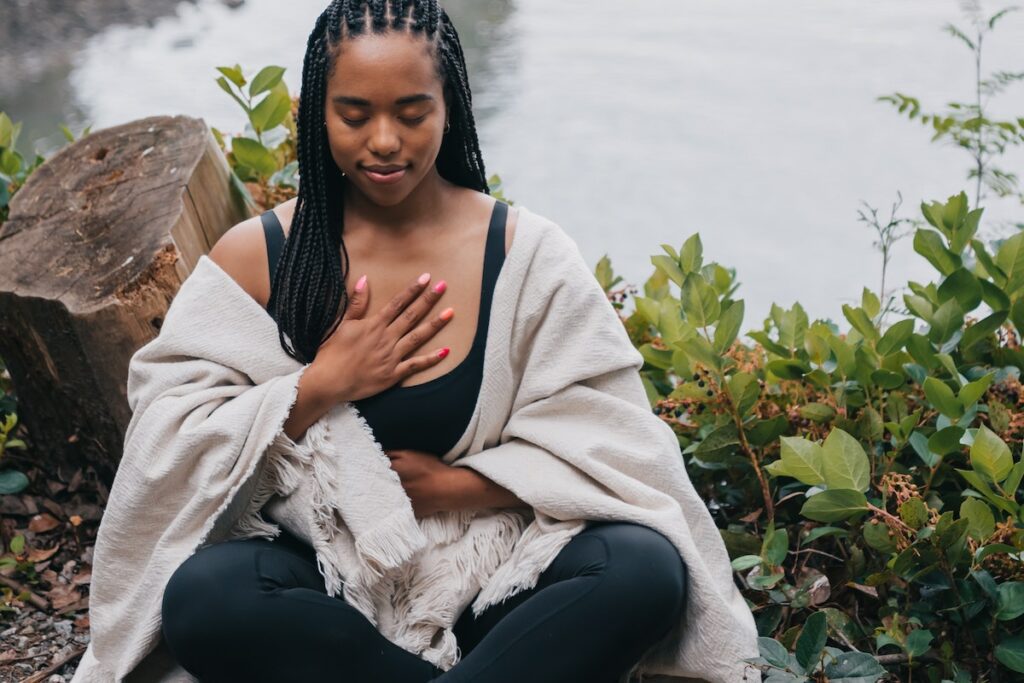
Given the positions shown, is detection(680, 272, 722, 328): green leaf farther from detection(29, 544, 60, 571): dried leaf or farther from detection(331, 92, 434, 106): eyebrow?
detection(29, 544, 60, 571): dried leaf

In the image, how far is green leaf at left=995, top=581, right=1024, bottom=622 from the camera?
5.79 ft

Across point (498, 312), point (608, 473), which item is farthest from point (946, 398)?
point (498, 312)

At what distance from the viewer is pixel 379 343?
1748mm

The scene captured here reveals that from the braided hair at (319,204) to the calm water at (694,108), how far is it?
1.73 metres

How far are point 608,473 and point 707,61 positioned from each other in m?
3.24

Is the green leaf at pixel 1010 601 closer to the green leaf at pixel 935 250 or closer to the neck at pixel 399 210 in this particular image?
the green leaf at pixel 935 250

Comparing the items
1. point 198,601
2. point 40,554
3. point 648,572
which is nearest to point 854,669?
point 648,572

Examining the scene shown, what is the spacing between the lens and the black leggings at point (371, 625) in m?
1.57

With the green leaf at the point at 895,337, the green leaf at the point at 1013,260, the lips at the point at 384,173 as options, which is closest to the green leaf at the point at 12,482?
the lips at the point at 384,173

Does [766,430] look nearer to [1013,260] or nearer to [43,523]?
[1013,260]

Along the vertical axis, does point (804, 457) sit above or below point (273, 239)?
below

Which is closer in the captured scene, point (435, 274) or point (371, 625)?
point (371, 625)

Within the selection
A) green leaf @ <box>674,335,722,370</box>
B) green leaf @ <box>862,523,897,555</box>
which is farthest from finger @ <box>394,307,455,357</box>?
green leaf @ <box>862,523,897,555</box>

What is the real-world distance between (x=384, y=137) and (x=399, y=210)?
22 cm
